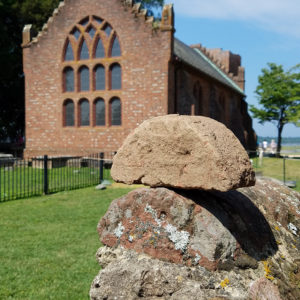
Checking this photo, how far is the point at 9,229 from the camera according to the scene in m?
7.91

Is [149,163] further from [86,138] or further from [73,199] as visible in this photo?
[86,138]

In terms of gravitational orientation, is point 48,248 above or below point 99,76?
below

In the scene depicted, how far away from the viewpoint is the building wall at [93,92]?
64.0ft

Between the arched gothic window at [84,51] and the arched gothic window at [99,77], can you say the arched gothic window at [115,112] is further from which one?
the arched gothic window at [84,51]

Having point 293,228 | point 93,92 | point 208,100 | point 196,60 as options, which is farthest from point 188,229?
point 196,60

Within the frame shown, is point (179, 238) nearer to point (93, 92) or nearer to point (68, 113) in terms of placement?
point (93, 92)

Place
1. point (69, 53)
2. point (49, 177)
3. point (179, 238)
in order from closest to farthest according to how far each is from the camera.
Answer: point (179, 238), point (49, 177), point (69, 53)

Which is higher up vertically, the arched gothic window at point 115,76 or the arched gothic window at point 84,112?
the arched gothic window at point 115,76

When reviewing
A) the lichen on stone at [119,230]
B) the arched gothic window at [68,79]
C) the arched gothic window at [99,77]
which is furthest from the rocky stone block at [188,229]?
the arched gothic window at [68,79]

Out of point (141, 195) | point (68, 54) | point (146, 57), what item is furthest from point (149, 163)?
point (68, 54)

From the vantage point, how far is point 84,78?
Answer: 22.0 m

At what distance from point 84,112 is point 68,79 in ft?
7.56

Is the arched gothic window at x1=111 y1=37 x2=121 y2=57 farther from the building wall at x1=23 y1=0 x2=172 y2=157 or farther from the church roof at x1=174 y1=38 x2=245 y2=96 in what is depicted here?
the church roof at x1=174 y1=38 x2=245 y2=96

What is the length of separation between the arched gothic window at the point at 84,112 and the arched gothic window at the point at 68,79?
1.07 m
